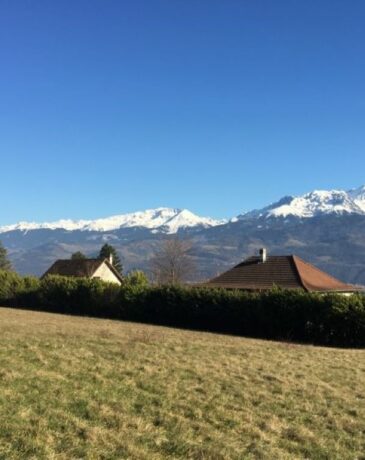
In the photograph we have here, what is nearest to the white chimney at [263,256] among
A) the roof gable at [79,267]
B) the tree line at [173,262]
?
the roof gable at [79,267]

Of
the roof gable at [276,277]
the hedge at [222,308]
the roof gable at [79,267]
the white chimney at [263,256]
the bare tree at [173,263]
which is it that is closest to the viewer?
the hedge at [222,308]

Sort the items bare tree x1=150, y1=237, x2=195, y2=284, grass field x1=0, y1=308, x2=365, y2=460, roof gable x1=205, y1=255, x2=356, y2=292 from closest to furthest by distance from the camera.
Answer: grass field x1=0, y1=308, x2=365, y2=460
roof gable x1=205, y1=255, x2=356, y2=292
bare tree x1=150, y1=237, x2=195, y2=284

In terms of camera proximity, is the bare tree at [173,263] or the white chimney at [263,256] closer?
the white chimney at [263,256]

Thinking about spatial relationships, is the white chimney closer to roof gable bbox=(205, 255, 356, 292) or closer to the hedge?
roof gable bbox=(205, 255, 356, 292)

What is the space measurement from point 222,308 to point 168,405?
23.5m

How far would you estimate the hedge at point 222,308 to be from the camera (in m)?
29.3

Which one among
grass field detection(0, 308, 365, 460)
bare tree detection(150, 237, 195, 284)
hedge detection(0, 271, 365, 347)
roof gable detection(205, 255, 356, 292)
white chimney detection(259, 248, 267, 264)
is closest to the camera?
grass field detection(0, 308, 365, 460)

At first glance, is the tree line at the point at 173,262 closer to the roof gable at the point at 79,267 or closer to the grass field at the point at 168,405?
the roof gable at the point at 79,267

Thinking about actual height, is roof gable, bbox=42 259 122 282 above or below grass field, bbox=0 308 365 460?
above

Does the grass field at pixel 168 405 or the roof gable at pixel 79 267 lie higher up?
the roof gable at pixel 79 267

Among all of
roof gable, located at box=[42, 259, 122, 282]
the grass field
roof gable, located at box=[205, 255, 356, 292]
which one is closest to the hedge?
the grass field

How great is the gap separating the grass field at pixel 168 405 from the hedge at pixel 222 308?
40.3 feet

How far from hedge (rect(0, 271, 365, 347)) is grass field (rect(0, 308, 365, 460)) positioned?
1229 centimetres

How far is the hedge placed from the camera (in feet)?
96.1
